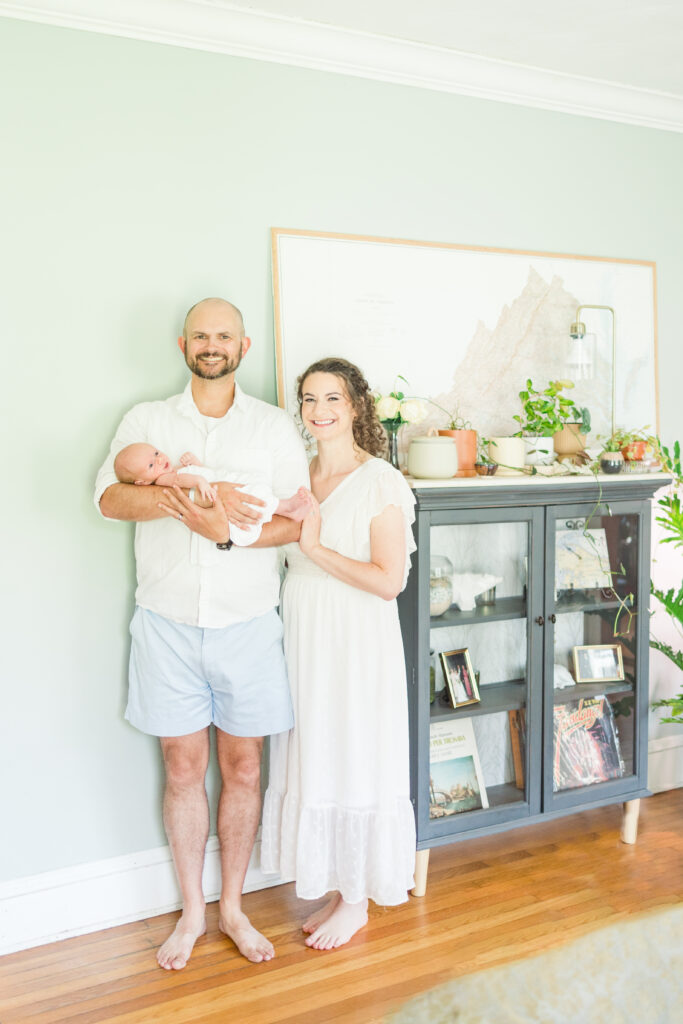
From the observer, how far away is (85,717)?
97.3 inches

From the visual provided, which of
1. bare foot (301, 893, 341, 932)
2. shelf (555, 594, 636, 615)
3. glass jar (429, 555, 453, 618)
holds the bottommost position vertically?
bare foot (301, 893, 341, 932)

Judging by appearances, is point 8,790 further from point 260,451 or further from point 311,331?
point 311,331

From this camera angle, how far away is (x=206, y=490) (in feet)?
7.02

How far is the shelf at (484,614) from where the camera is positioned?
8.65 feet

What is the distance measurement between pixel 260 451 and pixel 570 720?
4.88ft

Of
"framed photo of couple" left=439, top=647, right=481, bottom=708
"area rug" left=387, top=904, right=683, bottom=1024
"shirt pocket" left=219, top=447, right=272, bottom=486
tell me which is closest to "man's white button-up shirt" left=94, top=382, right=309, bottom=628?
"shirt pocket" left=219, top=447, right=272, bottom=486

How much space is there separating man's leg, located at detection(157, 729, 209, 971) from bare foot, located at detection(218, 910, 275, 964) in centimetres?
7

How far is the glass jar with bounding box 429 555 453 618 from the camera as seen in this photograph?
2.60 m

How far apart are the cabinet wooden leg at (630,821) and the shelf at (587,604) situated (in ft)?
2.28

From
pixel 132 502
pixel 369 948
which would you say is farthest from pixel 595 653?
pixel 132 502

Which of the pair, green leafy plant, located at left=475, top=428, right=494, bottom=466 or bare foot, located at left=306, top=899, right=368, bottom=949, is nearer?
bare foot, located at left=306, top=899, right=368, bottom=949

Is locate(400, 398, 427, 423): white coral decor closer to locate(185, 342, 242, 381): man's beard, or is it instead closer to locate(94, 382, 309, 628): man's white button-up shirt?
locate(94, 382, 309, 628): man's white button-up shirt

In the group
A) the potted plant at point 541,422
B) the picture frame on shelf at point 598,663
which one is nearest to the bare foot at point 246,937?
the picture frame on shelf at point 598,663

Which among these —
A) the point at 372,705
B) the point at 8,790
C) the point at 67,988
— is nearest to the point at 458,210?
the point at 372,705
